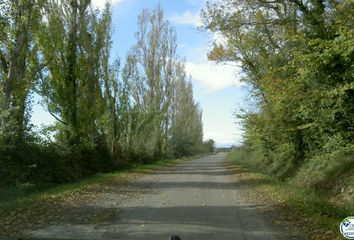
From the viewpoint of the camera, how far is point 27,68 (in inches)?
987

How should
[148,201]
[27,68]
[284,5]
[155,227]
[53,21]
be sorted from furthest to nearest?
[53,21] → [27,68] → [284,5] → [148,201] → [155,227]

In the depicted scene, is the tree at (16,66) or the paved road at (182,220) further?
the tree at (16,66)

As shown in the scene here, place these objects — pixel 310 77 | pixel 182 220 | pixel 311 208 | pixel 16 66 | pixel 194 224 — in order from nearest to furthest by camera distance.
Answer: pixel 194 224 → pixel 182 220 → pixel 311 208 → pixel 310 77 → pixel 16 66

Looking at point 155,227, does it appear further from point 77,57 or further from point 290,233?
point 77,57

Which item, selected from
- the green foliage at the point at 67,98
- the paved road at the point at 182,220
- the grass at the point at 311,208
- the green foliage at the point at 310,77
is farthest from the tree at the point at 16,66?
the grass at the point at 311,208

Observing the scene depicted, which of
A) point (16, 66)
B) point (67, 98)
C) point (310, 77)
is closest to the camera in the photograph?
point (310, 77)

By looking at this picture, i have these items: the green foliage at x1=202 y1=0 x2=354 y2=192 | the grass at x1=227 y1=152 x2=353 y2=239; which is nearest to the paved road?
the grass at x1=227 y1=152 x2=353 y2=239

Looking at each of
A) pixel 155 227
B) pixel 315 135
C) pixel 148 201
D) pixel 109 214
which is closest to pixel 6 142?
pixel 148 201

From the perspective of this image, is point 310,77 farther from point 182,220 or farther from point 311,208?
point 182,220

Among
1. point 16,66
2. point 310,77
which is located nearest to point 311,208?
point 310,77

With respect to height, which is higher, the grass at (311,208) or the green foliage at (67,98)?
the green foliage at (67,98)

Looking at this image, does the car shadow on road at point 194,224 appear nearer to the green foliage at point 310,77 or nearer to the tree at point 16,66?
the green foliage at point 310,77

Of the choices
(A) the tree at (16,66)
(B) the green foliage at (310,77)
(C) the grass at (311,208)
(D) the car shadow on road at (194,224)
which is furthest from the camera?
(A) the tree at (16,66)

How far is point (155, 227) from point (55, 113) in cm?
1986
